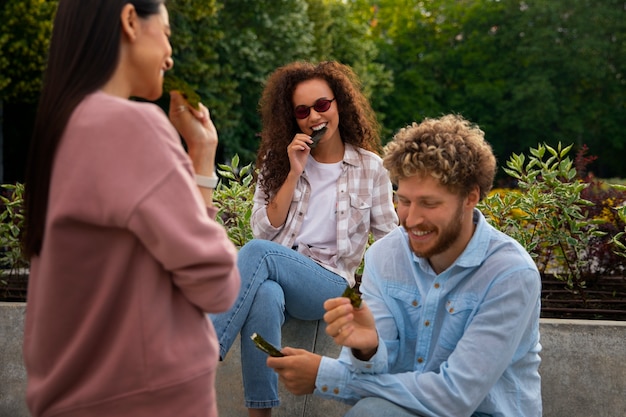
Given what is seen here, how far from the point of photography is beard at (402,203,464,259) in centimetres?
311

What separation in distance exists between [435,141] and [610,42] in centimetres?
3989

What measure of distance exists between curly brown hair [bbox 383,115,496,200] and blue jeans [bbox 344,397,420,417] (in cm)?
72

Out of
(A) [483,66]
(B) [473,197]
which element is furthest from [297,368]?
(A) [483,66]

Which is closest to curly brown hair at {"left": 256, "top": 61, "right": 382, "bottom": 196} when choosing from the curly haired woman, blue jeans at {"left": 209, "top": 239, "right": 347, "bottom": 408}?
the curly haired woman

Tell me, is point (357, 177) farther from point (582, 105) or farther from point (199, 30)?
point (582, 105)

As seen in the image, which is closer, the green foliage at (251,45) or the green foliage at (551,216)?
the green foliage at (551,216)

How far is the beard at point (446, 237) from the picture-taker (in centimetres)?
311

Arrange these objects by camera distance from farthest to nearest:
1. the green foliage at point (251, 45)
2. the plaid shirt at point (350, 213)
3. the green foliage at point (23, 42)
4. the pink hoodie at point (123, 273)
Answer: the green foliage at point (251, 45) < the green foliage at point (23, 42) < the plaid shirt at point (350, 213) < the pink hoodie at point (123, 273)

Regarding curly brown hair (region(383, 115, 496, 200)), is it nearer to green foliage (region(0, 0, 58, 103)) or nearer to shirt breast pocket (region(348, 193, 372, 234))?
shirt breast pocket (region(348, 193, 372, 234))

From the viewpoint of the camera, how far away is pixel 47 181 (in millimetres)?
2225

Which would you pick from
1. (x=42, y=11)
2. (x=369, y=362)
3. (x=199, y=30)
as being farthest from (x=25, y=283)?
(x=199, y=30)

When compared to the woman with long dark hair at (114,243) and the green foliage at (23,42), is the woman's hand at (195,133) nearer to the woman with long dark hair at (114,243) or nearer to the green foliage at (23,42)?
the woman with long dark hair at (114,243)

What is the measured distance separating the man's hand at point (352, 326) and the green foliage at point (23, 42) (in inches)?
732

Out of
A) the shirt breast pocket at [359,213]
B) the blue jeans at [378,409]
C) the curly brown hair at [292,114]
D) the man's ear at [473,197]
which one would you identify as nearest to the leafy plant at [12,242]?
the curly brown hair at [292,114]
